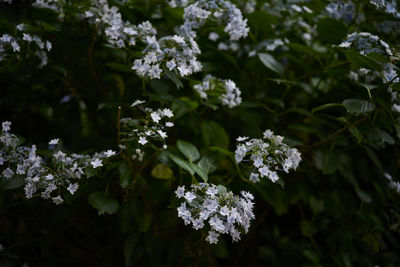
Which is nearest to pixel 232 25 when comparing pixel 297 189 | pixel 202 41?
pixel 202 41

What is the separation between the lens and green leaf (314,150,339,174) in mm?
1401

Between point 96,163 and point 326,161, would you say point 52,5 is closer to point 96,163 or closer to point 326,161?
point 96,163

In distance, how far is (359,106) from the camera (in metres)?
1.26

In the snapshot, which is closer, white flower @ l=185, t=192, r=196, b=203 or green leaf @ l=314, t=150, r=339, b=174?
white flower @ l=185, t=192, r=196, b=203

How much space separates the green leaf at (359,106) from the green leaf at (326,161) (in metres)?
0.27

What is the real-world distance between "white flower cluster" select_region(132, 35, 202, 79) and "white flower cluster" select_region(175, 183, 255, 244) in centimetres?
43

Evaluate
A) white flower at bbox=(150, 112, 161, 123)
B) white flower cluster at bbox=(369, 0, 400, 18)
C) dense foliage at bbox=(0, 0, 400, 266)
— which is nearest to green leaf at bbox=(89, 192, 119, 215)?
dense foliage at bbox=(0, 0, 400, 266)

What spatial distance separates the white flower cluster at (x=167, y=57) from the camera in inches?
44.9

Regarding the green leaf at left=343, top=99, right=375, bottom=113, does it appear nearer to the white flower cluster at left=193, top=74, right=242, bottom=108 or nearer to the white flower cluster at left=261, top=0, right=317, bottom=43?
the white flower cluster at left=193, top=74, right=242, bottom=108

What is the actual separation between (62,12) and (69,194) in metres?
0.86

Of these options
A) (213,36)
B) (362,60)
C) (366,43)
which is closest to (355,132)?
(362,60)

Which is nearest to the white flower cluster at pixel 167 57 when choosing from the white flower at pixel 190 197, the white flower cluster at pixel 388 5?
the white flower at pixel 190 197

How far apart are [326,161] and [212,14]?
84 cm

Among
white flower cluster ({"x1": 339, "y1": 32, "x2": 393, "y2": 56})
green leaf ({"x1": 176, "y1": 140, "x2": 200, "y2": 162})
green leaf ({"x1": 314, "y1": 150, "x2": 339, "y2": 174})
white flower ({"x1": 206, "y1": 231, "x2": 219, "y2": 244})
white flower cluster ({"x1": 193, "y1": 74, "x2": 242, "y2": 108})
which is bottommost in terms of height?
green leaf ({"x1": 314, "y1": 150, "x2": 339, "y2": 174})
